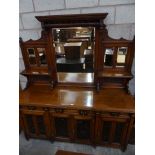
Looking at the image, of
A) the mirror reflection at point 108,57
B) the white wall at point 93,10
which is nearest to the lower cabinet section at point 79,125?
the mirror reflection at point 108,57

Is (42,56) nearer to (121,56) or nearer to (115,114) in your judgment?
(121,56)

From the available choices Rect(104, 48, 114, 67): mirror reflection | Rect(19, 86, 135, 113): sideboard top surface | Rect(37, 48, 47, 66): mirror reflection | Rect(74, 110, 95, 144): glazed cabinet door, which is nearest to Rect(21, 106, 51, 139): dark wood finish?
Rect(19, 86, 135, 113): sideboard top surface

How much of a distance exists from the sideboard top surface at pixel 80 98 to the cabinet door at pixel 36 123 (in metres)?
0.20

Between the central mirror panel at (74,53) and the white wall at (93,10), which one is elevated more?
the white wall at (93,10)

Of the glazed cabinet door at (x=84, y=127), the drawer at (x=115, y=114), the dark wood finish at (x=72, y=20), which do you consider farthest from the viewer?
the glazed cabinet door at (x=84, y=127)

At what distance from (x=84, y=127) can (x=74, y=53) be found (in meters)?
1.07

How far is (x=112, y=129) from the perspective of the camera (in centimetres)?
207

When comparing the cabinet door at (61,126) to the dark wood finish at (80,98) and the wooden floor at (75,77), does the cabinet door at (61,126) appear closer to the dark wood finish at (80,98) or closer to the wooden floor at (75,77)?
the dark wood finish at (80,98)

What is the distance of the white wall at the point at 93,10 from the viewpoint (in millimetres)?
1833

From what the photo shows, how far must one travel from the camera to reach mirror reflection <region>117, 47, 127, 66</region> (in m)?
2.03

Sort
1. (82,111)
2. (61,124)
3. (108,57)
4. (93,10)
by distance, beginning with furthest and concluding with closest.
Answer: (61,124) → (108,57) → (82,111) → (93,10)

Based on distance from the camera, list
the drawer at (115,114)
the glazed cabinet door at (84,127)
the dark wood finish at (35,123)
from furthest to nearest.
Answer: the dark wood finish at (35,123), the glazed cabinet door at (84,127), the drawer at (115,114)

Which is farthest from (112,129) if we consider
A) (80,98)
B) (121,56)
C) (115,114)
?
(121,56)
